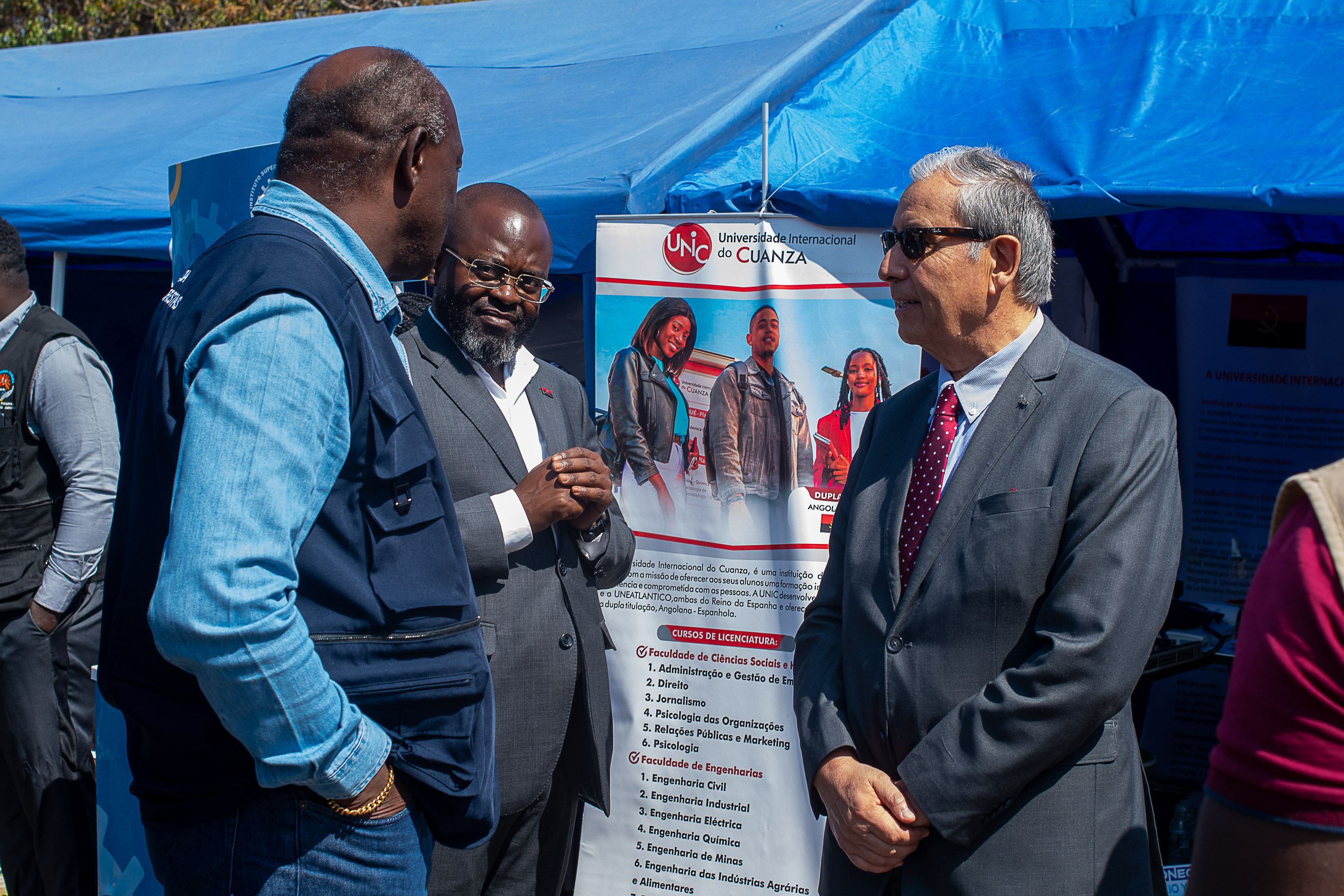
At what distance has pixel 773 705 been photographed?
284 cm

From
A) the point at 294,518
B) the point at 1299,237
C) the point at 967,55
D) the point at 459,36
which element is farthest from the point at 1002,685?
the point at 459,36

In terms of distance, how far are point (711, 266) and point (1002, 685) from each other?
1.62m

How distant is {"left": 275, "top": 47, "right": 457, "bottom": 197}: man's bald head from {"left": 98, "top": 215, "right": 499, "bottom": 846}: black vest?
0.39ft

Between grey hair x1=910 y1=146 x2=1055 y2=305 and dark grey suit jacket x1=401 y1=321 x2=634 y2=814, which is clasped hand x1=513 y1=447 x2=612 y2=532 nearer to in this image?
dark grey suit jacket x1=401 y1=321 x2=634 y2=814

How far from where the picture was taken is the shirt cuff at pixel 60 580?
305cm

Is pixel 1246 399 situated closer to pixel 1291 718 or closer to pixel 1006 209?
pixel 1006 209

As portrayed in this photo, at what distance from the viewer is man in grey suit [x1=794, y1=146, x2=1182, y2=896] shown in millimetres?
1629

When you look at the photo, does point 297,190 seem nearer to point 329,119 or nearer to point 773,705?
point 329,119

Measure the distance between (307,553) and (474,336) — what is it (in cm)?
122

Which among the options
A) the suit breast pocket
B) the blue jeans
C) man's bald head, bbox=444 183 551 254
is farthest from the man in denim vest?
man's bald head, bbox=444 183 551 254

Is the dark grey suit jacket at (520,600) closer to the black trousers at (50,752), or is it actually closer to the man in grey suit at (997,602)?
the man in grey suit at (997,602)

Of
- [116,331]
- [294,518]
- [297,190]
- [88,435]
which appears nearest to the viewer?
[294,518]

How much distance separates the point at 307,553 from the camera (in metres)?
1.31

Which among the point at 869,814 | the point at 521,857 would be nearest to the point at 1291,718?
the point at 869,814
